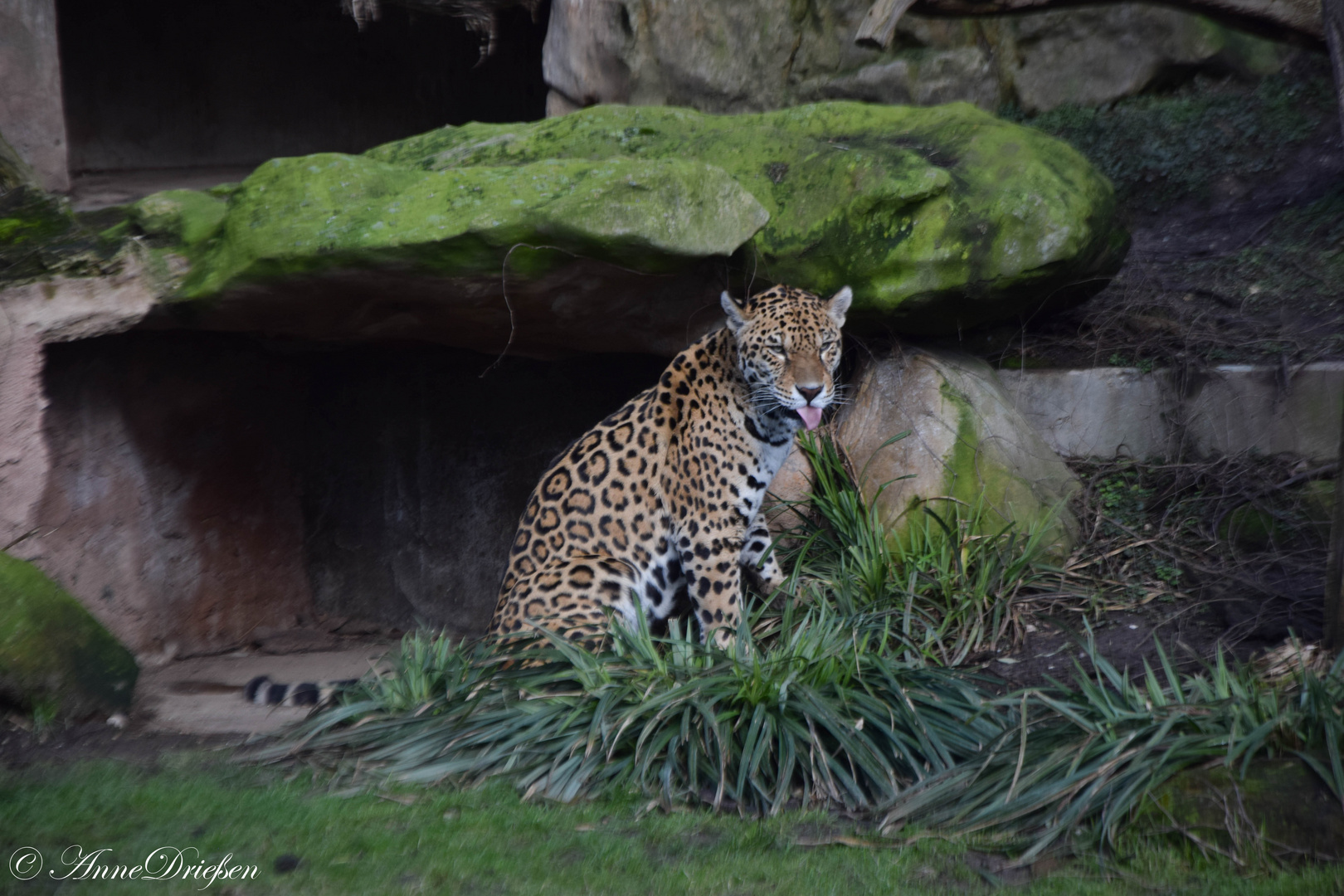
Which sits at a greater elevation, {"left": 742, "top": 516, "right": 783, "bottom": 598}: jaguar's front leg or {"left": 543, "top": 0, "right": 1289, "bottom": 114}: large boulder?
{"left": 543, "top": 0, "right": 1289, "bottom": 114}: large boulder

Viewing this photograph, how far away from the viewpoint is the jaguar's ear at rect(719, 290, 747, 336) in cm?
549

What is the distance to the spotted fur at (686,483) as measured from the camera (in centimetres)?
544

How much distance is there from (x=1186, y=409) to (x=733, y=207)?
311 centimetres

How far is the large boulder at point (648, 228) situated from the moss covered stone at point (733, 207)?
0.01m

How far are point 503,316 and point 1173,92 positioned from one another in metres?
6.40

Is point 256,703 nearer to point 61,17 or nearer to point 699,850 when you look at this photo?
point 699,850

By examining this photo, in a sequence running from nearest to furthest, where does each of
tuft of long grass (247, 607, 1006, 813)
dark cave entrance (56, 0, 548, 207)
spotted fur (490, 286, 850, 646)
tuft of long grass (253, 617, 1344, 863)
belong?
tuft of long grass (253, 617, 1344, 863) < tuft of long grass (247, 607, 1006, 813) < spotted fur (490, 286, 850, 646) < dark cave entrance (56, 0, 548, 207)

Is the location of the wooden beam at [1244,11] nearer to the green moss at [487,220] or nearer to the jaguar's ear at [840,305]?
the jaguar's ear at [840,305]

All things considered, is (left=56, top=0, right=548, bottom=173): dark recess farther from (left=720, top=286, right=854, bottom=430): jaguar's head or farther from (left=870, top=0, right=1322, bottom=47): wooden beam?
(left=720, top=286, right=854, bottom=430): jaguar's head

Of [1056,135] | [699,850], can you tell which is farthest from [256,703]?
[1056,135]

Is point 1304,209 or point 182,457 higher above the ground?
point 1304,209

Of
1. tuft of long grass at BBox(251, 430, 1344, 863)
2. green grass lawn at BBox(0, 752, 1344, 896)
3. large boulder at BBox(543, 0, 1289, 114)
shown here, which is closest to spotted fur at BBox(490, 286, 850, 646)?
tuft of long grass at BBox(251, 430, 1344, 863)

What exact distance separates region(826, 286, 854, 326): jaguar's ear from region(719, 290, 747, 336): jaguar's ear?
497 millimetres

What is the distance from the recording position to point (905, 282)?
5.98 m
